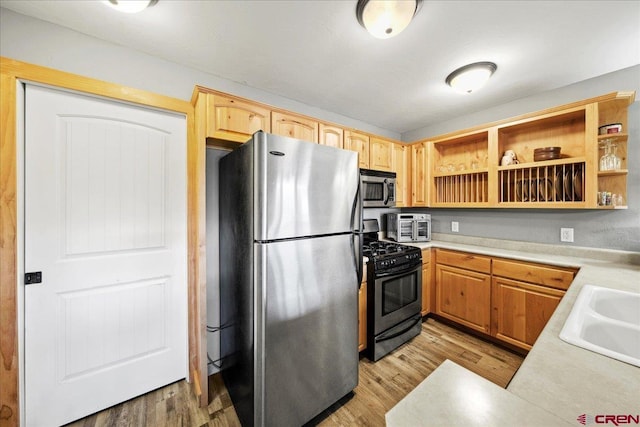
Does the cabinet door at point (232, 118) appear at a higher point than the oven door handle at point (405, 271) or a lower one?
higher

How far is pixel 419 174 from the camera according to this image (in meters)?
3.18

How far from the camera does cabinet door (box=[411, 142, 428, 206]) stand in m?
3.12

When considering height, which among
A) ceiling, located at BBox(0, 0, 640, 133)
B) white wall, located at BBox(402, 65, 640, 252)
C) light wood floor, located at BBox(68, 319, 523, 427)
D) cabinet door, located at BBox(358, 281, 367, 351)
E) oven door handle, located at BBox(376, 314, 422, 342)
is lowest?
light wood floor, located at BBox(68, 319, 523, 427)

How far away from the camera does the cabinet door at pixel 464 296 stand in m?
2.39

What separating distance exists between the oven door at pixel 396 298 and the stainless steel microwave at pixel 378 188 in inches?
31.8

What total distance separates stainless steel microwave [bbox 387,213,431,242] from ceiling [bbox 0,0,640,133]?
1423mm

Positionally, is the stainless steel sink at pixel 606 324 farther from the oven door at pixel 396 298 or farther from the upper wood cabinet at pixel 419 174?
Answer: the upper wood cabinet at pixel 419 174

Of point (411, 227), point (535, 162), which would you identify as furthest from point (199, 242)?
point (535, 162)

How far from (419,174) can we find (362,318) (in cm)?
204

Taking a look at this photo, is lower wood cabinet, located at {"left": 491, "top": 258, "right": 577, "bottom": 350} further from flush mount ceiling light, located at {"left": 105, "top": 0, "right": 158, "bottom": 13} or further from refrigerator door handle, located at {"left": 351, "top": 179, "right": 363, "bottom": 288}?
flush mount ceiling light, located at {"left": 105, "top": 0, "right": 158, "bottom": 13}

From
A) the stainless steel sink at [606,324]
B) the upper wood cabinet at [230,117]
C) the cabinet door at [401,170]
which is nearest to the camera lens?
the stainless steel sink at [606,324]

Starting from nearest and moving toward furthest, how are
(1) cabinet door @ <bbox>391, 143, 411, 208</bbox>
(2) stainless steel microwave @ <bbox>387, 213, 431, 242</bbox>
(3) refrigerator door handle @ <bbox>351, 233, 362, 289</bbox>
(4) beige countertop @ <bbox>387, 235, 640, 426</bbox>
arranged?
(4) beige countertop @ <bbox>387, 235, 640, 426</bbox> < (3) refrigerator door handle @ <bbox>351, 233, 362, 289</bbox> < (2) stainless steel microwave @ <bbox>387, 213, 431, 242</bbox> < (1) cabinet door @ <bbox>391, 143, 411, 208</bbox>

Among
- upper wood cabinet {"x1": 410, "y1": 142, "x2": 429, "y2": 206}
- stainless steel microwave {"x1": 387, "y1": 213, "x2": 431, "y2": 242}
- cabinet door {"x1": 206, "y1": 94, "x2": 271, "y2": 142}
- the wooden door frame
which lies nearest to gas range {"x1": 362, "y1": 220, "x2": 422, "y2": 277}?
stainless steel microwave {"x1": 387, "y1": 213, "x2": 431, "y2": 242}

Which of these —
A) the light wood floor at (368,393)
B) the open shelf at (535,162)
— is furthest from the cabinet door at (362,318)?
the open shelf at (535,162)
